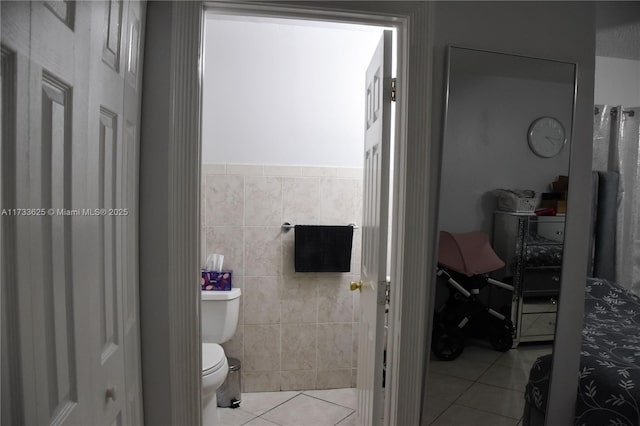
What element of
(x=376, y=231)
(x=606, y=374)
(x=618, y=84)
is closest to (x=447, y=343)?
(x=376, y=231)

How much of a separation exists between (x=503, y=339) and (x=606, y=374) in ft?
1.26

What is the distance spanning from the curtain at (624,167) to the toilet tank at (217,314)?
236 cm

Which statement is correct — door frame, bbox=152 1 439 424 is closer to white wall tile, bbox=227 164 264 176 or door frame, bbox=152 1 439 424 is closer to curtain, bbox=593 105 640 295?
white wall tile, bbox=227 164 264 176

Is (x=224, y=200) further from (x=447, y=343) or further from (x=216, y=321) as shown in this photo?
(x=447, y=343)

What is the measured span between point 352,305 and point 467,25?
1.85 meters

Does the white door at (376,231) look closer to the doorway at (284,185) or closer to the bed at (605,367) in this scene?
the bed at (605,367)

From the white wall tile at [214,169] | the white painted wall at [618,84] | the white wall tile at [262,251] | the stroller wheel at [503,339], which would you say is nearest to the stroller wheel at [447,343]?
the stroller wheel at [503,339]

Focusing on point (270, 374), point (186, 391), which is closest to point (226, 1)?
point (186, 391)

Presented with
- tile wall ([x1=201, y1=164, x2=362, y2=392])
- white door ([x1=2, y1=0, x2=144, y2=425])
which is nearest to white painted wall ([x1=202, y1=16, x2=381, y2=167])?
tile wall ([x1=201, y1=164, x2=362, y2=392])

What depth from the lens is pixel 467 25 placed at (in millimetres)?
1404

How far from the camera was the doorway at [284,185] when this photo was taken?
2535 mm

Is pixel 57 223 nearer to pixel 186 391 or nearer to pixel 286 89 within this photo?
pixel 186 391

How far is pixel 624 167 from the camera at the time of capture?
238 cm

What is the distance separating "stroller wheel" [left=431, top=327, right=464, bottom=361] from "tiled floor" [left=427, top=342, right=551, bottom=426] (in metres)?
0.02
